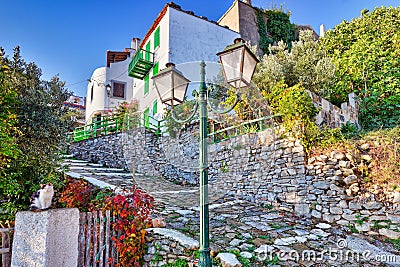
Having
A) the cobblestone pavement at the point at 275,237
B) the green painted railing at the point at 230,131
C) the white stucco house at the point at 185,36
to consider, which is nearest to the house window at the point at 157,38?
the white stucco house at the point at 185,36

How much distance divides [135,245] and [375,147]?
16.1ft

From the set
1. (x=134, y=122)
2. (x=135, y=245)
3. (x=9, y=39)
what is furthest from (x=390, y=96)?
(x=9, y=39)

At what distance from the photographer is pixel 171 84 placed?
3.12 m

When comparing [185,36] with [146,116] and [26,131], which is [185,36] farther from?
[26,131]

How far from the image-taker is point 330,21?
12523mm

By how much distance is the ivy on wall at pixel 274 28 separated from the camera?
14.9 meters

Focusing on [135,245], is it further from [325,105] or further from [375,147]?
[325,105]

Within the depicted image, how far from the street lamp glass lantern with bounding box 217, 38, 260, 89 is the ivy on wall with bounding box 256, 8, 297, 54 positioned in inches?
493

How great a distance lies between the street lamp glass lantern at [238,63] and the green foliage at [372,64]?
738 centimetres

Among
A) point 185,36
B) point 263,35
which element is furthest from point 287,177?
point 263,35

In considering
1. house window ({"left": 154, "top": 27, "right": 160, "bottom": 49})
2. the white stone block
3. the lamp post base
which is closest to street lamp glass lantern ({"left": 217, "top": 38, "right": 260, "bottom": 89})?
the lamp post base

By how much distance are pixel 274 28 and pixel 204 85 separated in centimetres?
1384

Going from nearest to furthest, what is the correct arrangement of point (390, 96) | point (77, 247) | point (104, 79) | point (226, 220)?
point (77, 247), point (226, 220), point (390, 96), point (104, 79)

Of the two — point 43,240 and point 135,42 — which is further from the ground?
point 135,42
